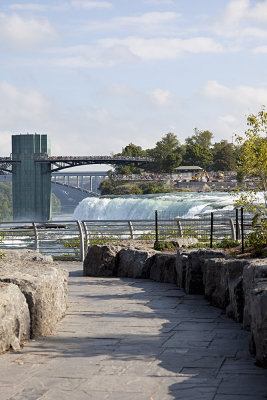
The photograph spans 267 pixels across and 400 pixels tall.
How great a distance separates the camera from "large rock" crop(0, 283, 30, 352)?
19.5 ft

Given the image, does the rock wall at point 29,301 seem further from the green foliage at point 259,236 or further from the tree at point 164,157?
the tree at point 164,157

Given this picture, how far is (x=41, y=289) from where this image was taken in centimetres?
684

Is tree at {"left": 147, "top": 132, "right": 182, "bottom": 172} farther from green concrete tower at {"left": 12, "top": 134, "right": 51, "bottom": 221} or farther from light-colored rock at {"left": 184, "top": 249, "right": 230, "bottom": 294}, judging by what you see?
light-colored rock at {"left": 184, "top": 249, "right": 230, "bottom": 294}

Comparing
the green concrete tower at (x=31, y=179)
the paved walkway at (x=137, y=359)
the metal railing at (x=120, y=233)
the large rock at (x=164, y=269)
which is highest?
the green concrete tower at (x=31, y=179)

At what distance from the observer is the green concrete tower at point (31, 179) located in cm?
11881

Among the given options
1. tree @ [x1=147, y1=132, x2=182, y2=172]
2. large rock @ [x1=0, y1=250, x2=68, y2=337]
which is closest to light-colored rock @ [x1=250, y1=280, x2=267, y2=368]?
large rock @ [x1=0, y1=250, x2=68, y2=337]

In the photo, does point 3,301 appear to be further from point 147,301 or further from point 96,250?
point 96,250

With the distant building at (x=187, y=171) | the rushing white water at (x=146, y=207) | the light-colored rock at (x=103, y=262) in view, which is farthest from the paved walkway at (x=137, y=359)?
the distant building at (x=187, y=171)

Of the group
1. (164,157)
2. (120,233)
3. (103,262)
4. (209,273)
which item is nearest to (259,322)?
(209,273)

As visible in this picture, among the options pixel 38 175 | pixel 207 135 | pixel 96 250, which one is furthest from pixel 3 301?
pixel 207 135

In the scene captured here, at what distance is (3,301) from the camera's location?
5.95 m

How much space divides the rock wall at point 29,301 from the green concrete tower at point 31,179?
111 metres

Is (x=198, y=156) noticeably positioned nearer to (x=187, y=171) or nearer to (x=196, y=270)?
(x=187, y=171)

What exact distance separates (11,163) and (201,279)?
116390 millimetres
